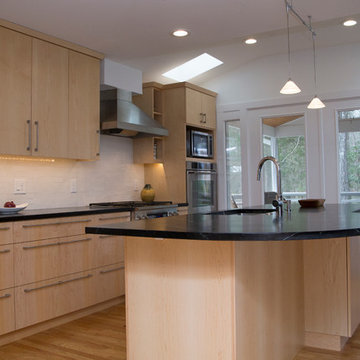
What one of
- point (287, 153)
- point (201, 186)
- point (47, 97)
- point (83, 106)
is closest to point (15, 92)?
point (47, 97)

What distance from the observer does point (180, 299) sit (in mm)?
1987

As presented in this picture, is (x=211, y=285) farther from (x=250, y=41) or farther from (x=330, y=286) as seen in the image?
(x=250, y=41)

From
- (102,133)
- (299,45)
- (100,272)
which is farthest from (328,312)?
(299,45)

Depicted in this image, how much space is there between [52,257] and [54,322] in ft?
1.71

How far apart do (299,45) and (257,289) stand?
396cm

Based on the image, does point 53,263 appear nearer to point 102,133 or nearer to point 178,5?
point 102,133

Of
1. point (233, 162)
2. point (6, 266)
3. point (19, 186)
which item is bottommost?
point (6, 266)

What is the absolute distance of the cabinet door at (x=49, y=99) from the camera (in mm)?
3674

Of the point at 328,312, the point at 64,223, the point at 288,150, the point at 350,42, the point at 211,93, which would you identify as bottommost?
the point at 328,312

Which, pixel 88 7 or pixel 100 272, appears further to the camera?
pixel 100 272

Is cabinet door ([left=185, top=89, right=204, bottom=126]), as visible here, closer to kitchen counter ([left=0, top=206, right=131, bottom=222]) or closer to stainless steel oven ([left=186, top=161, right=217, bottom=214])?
stainless steel oven ([left=186, top=161, right=217, bottom=214])

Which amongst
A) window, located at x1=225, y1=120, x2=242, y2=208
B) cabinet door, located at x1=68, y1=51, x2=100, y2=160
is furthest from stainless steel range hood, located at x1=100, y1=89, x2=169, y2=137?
window, located at x1=225, y1=120, x2=242, y2=208

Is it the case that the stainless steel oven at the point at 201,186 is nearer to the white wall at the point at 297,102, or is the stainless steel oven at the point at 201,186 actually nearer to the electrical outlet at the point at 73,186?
the white wall at the point at 297,102

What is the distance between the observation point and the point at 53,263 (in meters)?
3.41
